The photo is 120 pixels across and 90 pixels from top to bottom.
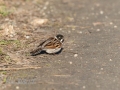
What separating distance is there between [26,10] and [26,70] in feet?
16.7

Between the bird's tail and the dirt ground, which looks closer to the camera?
the dirt ground

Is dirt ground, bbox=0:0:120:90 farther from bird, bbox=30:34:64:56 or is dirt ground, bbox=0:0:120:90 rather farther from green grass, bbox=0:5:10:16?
bird, bbox=30:34:64:56

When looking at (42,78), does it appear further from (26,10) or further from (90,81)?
(26,10)

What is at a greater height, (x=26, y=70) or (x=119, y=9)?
(x=26, y=70)

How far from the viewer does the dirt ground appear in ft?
24.2

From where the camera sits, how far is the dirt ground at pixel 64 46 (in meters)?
7.37

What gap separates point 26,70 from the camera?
7.80 meters

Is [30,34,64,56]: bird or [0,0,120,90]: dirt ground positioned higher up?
[30,34,64,56]: bird

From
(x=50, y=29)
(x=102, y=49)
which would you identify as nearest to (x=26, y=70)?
(x=102, y=49)

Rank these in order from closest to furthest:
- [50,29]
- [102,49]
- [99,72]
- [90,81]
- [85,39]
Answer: [90,81] < [99,72] < [102,49] < [85,39] < [50,29]

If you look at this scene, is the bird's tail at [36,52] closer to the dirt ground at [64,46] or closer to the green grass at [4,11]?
the dirt ground at [64,46]

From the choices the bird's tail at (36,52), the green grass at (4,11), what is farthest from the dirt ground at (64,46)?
the bird's tail at (36,52)

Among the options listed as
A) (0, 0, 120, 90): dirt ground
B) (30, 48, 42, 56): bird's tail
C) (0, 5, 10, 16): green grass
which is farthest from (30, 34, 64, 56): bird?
(0, 5, 10, 16): green grass

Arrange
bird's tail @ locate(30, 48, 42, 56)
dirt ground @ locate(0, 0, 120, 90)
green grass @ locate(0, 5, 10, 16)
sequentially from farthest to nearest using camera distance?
green grass @ locate(0, 5, 10, 16) → bird's tail @ locate(30, 48, 42, 56) → dirt ground @ locate(0, 0, 120, 90)
